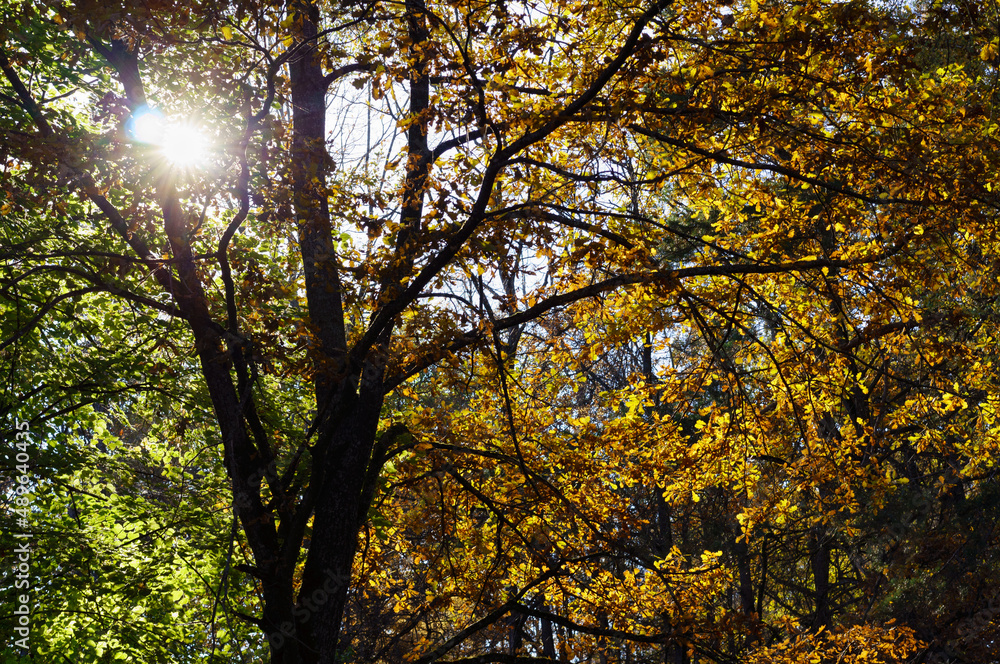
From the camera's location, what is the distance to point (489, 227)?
572 centimetres

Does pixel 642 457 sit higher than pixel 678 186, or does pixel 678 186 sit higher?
pixel 678 186

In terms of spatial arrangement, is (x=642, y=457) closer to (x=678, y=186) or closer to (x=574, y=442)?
(x=574, y=442)

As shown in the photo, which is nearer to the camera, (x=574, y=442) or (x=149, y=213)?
(x=149, y=213)

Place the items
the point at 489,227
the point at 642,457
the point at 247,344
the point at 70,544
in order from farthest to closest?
the point at 642,457 → the point at 70,544 → the point at 489,227 → the point at 247,344

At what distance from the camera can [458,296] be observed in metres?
5.43

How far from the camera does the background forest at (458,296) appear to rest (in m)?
5.18

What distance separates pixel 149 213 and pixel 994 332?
33.3 feet

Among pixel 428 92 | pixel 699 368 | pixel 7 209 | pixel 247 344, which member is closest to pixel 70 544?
pixel 7 209

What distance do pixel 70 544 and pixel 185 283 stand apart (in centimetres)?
434

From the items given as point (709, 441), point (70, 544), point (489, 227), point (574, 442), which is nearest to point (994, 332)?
point (709, 441)

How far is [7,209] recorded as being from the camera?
5.37 metres

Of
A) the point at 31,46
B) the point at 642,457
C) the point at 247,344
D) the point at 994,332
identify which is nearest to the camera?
the point at 247,344

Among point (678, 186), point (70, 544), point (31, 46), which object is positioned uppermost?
point (31, 46)

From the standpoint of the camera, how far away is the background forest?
5176 millimetres
